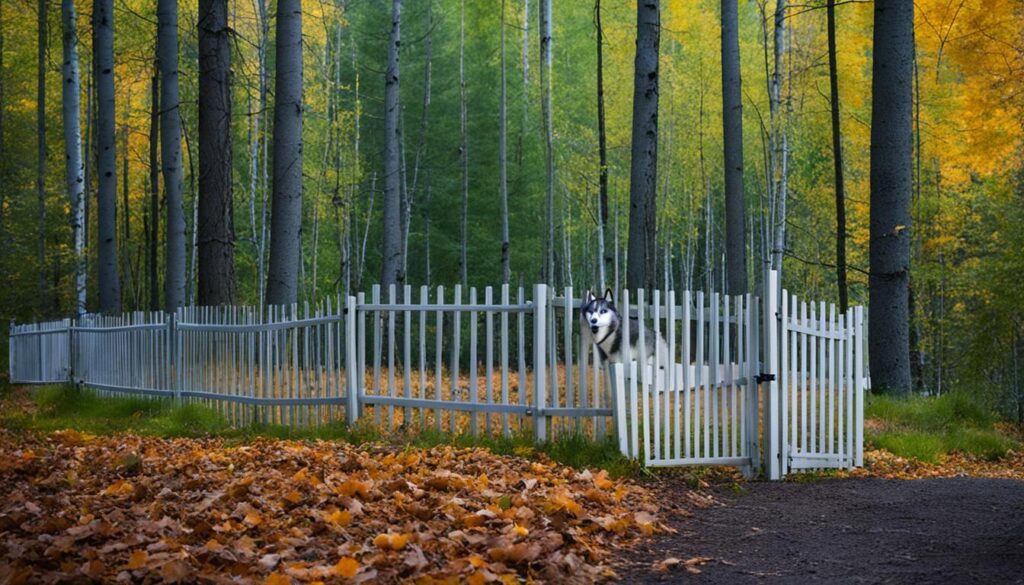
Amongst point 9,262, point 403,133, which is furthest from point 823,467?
point 403,133

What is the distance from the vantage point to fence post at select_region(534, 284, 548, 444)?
1060 centimetres

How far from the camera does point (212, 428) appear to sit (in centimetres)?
1455

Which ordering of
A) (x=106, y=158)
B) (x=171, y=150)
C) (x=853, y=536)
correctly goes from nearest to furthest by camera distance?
(x=853, y=536) → (x=171, y=150) → (x=106, y=158)

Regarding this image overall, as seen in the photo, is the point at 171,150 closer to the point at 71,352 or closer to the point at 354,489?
the point at 71,352

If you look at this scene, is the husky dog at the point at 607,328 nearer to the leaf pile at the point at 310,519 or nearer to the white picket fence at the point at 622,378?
the white picket fence at the point at 622,378

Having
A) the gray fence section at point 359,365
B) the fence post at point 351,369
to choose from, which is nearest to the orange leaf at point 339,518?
the gray fence section at point 359,365

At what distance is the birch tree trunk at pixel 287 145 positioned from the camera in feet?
54.1

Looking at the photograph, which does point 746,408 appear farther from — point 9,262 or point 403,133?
point 403,133

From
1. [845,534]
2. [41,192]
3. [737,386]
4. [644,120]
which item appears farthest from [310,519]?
[41,192]

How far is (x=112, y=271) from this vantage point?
25.1 metres

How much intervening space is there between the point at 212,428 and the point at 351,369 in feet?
10.5

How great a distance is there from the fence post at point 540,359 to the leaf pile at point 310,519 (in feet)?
3.31

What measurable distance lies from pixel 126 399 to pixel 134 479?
34.5 ft

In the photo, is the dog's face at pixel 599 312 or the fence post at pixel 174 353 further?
the fence post at pixel 174 353
